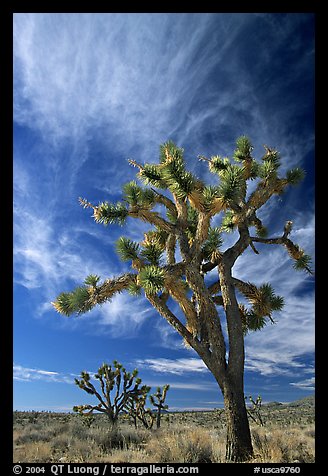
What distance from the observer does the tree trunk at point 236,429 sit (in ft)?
27.4

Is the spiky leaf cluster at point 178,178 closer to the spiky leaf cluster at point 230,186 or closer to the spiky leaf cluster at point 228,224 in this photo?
the spiky leaf cluster at point 230,186

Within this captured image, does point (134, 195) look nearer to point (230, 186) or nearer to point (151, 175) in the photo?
point (151, 175)

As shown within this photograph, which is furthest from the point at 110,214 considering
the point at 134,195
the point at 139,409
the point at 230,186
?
the point at 139,409

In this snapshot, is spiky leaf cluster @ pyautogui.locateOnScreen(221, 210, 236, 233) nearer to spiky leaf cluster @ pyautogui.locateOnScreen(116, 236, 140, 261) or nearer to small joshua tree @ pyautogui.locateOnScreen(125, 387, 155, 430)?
spiky leaf cluster @ pyautogui.locateOnScreen(116, 236, 140, 261)

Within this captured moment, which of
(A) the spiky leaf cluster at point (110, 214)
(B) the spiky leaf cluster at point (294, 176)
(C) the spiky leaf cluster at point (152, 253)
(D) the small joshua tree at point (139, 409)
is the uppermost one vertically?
(B) the spiky leaf cluster at point (294, 176)

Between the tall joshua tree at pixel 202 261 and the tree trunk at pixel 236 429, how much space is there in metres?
0.02

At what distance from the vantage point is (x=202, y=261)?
11109mm

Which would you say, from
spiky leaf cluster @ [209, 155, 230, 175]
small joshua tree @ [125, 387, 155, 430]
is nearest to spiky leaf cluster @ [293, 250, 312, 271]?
spiky leaf cluster @ [209, 155, 230, 175]

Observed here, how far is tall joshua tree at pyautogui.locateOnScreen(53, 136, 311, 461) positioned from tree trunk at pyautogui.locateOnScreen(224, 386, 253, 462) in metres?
0.02

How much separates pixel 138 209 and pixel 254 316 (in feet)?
14.3

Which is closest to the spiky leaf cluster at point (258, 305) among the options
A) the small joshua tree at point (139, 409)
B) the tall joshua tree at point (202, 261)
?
the tall joshua tree at point (202, 261)

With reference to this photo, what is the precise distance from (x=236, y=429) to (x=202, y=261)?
442cm
